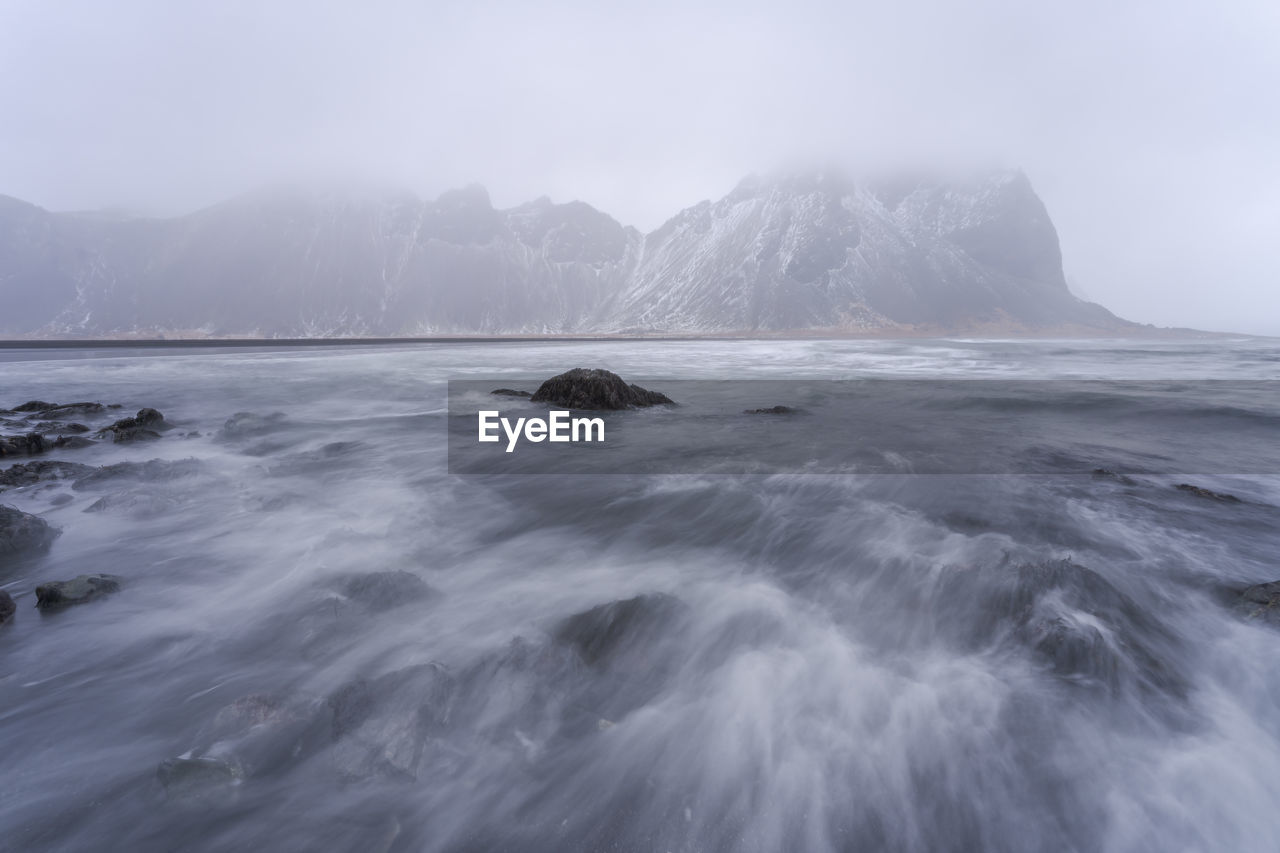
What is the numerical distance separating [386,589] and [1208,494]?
9317mm

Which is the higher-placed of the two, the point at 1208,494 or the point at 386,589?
the point at 1208,494

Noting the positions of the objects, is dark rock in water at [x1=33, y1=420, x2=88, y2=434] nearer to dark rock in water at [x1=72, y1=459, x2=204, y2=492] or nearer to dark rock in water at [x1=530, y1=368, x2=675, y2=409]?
dark rock in water at [x1=72, y1=459, x2=204, y2=492]

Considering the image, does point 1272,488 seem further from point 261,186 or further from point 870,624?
point 261,186

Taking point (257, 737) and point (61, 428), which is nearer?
point (257, 737)

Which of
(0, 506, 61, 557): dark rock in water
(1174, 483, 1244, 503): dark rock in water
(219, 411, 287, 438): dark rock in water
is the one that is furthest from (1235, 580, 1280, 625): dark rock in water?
(219, 411, 287, 438): dark rock in water

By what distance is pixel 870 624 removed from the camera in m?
4.19

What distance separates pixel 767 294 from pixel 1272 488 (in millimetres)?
121790

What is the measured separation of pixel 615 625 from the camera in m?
4.04

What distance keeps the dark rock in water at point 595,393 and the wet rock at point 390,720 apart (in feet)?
33.9

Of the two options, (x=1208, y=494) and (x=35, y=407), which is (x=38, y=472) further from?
(x=1208, y=494)

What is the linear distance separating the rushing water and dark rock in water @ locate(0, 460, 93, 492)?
534 mm

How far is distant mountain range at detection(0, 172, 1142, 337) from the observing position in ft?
380

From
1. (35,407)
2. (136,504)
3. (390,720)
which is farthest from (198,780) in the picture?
(35,407)

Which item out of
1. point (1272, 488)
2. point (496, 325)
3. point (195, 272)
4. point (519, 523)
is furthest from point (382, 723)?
point (195, 272)
